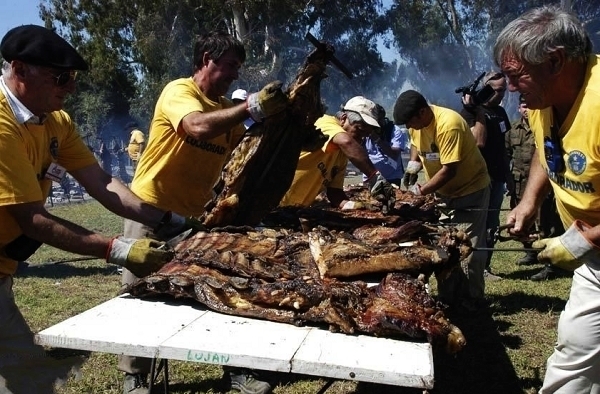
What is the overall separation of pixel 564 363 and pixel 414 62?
145ft

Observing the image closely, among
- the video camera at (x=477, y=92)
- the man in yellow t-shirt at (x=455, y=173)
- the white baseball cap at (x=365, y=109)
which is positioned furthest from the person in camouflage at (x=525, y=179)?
the white baseball cap at (x=365, y=109)

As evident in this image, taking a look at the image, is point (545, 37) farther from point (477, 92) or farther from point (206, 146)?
point (477, 92)

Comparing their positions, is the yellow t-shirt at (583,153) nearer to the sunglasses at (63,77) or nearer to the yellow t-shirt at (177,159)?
the yellow t-shirt at (177,159)

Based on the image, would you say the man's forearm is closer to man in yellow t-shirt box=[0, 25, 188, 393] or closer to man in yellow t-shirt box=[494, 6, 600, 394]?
man in yellow t-shirt box=[494, 6, 600, 394]

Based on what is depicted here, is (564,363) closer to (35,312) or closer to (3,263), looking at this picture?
(3,263)

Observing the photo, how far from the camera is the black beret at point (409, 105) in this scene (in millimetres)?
6430

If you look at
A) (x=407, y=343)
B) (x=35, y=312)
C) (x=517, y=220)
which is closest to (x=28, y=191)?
(x=407, y=343)

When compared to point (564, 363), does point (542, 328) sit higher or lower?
lower

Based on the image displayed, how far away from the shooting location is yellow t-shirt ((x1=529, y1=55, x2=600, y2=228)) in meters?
2.97

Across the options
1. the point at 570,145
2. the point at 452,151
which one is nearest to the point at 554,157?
the point at 570,145

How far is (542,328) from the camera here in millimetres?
6227

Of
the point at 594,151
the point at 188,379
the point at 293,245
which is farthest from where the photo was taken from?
the point at 188,379

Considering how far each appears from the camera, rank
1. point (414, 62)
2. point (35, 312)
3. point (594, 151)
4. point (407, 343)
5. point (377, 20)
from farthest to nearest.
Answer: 1. point (414, 62)
2. point (377, 20)
3. point (35, 312)
4. point (594, 151)
5. point (407, 343)

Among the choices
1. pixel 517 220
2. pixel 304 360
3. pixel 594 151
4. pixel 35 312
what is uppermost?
pixel 594 151
